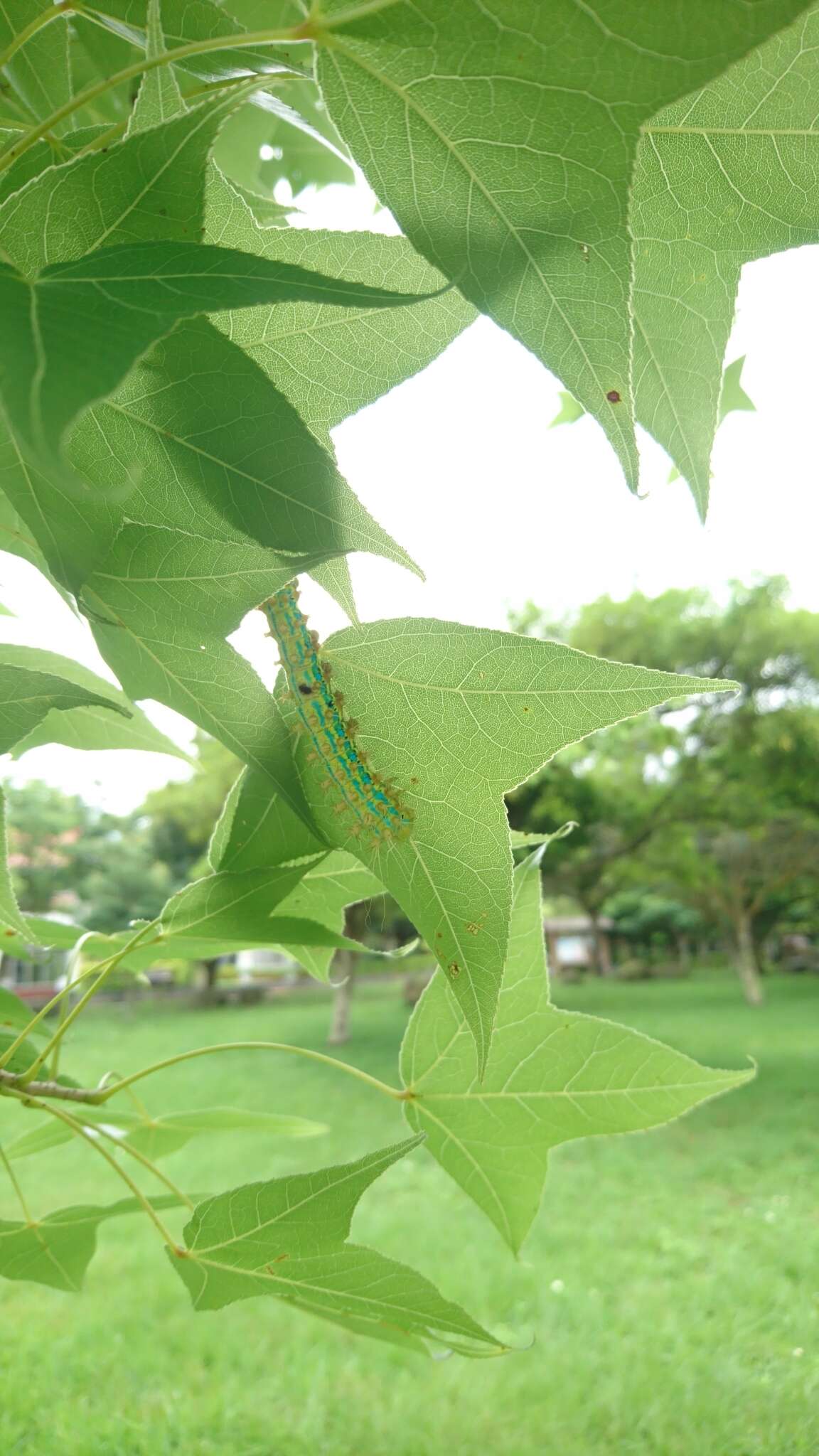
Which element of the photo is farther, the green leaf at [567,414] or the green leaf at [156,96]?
the green leaf at [567,414]

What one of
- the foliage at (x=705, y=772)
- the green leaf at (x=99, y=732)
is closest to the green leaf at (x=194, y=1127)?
the green leaf at (x=99, y=732)

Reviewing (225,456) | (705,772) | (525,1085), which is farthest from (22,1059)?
(705,772)

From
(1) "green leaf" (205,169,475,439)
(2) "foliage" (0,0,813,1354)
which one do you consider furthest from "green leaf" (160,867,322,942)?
(1) "green leaf" (205,169,475,439)

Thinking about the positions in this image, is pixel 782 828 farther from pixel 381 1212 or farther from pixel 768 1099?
pixel 381 1212

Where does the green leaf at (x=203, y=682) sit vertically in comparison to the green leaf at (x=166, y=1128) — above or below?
above

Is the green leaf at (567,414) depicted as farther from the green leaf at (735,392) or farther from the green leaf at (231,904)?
the green leaf at (231,904)

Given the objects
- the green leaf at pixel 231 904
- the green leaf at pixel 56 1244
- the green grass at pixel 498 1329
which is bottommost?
the green grass at pixel 498 1329

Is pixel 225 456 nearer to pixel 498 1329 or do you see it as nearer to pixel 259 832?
pixel 259 832
